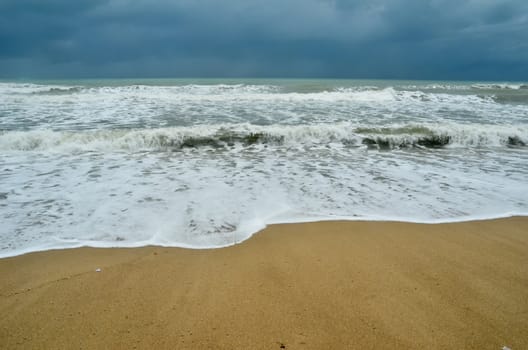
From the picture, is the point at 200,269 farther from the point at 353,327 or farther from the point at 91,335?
the point at 353,327

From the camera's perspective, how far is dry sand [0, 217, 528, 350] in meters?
1.98

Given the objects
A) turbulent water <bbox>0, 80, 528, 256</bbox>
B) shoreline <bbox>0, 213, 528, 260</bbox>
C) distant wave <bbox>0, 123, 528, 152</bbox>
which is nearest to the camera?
shoreline <bbox>0, 213, 528, 260</bbox>

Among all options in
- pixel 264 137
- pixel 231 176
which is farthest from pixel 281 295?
pixel 264 137

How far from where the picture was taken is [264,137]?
30.2 ft

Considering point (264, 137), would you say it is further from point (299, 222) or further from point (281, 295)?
point (281, 295)

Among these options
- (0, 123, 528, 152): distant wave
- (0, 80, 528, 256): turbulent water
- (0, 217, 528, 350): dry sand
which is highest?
(0, 123, 528, 152): distant wave

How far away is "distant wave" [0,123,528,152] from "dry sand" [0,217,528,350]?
5.76 meters

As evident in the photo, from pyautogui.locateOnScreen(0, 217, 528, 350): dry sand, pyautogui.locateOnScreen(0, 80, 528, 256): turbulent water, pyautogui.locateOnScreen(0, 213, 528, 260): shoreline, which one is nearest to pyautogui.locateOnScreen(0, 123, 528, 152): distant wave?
pyautogui.locateOnScreen(0, 80, 528, 256): turbulent water

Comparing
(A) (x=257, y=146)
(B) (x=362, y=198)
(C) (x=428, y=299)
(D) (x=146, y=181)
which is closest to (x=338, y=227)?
(B) (x=362, y=198)

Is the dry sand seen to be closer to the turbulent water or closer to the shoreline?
→ the shoreline

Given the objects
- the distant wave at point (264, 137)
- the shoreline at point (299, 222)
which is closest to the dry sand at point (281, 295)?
the shoreline at point (299, 222)

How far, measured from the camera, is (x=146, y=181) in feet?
17.8

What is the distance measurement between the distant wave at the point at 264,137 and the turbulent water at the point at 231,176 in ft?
0.14

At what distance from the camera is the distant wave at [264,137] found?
27.5 feet
